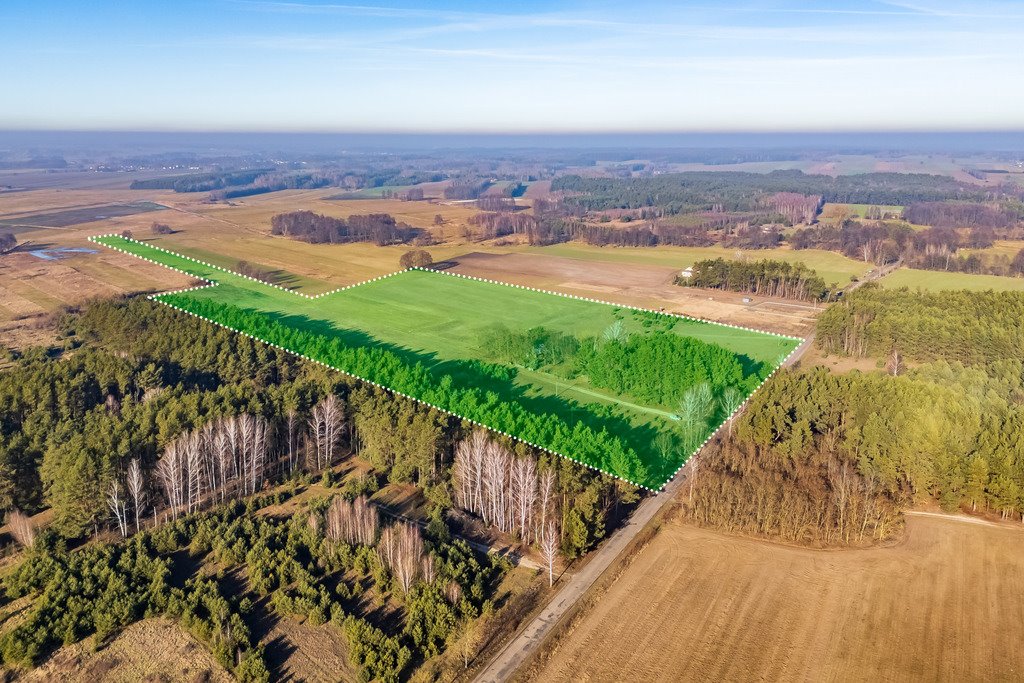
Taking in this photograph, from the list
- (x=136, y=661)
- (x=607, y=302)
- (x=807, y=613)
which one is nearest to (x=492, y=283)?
(x=607, y=302)

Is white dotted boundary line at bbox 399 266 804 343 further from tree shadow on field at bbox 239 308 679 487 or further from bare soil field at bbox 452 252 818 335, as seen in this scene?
tree shadow on field at bbox 239 308 679 487

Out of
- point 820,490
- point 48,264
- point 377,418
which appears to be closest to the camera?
point 820,490

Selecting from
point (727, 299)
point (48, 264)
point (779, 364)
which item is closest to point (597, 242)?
point (727, 299)

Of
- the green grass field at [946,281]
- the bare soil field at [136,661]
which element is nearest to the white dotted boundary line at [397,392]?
the bare soil field at [136,661]

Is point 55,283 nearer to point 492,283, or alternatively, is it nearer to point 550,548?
point 492,283

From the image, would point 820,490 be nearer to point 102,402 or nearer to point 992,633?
point 992,633
